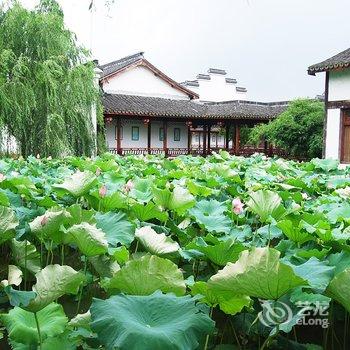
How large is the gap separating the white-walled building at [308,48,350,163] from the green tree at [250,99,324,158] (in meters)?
2.13

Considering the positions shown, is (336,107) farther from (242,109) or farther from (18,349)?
(18,349)

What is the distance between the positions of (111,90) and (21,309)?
2154 cm

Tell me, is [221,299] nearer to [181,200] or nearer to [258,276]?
[258,276]

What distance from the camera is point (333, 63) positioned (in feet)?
47.4

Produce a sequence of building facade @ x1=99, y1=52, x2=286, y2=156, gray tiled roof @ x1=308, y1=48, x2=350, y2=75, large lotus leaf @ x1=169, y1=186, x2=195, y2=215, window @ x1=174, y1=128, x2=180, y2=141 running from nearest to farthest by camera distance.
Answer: large lotus leaf @ x1=169, y1=186, x2=195, y2=215 < gray tiled roof @ x1=308, y1=48, x2=350, y2=75 < building facade @ x1=99, y1=52, x2=286, y2=156 < window @ x1=174, y1=128, x2=180, y2=141

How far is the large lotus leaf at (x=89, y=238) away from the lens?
1.27m

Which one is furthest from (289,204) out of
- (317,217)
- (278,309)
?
(278,309)

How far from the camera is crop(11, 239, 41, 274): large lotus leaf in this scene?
151 centimetres

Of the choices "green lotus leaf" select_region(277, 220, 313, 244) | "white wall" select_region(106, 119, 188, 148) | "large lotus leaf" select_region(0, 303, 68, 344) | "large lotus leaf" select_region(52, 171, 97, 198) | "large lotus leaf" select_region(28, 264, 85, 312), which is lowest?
"large lotus leaf" select_region(0, 303, 68, 344)

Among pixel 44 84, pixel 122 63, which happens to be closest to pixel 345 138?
pixel 44 84

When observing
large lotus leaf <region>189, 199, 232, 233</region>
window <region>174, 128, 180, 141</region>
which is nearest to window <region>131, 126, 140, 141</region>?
window <region>174, 128, 180, 141</region>

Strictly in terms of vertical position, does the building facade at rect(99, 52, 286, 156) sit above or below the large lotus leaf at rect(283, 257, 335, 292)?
above

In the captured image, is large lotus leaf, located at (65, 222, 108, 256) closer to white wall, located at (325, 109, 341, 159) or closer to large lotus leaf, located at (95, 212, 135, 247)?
large lotus leaf, located at (95, 212, 135, 247)

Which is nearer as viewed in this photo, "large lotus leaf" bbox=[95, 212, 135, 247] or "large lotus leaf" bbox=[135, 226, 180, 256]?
"large lotus leaf" bbox=[135, 226, 180, 256]
